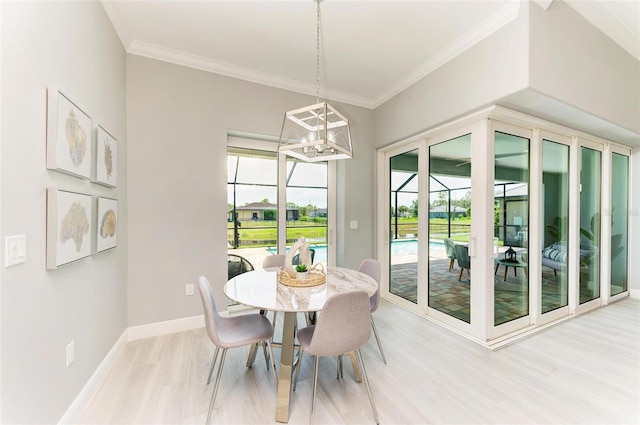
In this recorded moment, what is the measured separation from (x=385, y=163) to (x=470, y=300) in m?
2.15

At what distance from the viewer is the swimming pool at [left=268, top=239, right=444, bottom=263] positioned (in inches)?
125

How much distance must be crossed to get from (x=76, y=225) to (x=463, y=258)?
3421 mm

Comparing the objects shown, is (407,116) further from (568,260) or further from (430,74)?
(568,260)

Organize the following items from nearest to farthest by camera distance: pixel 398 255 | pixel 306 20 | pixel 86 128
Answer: pixel 86 128, pixel 306 20, pixel 398 255

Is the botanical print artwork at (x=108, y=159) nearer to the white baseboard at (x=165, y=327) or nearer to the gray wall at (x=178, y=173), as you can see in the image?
the gray wall at (x=178, y=173)

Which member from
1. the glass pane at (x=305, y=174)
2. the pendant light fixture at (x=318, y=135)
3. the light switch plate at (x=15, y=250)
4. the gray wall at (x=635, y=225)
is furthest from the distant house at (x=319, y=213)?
the gray wall at (x=635, y=225)

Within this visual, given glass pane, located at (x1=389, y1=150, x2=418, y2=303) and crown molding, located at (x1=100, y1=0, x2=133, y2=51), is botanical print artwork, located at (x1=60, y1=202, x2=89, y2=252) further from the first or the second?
glass pane, located at (x1=389, y1=150, x2=418, y2=303)

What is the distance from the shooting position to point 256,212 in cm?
344

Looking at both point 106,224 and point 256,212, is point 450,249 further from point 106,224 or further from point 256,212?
point 106,224

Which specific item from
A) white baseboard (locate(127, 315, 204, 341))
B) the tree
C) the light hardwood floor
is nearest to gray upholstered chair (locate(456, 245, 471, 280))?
the tree

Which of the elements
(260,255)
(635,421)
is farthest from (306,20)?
(635,421)

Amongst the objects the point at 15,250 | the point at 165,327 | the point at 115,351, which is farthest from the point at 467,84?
the point at 115,351

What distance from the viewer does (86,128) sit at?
1711mm

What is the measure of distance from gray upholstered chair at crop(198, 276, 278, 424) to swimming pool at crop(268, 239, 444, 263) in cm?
160
